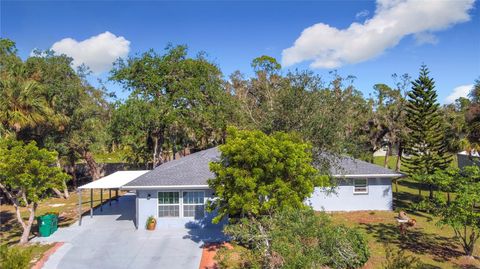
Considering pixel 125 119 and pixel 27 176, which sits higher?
pixel 125 119

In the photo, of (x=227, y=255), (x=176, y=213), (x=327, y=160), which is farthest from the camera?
(x=327, y=160)

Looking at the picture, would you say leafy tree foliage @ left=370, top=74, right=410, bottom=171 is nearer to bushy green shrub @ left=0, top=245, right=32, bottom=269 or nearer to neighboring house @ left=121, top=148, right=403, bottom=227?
neighboring house @ left=121, top=148, right=403, bottom=227

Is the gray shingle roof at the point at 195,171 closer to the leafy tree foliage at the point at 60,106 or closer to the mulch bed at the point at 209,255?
the mulch bed at the point at 209,255

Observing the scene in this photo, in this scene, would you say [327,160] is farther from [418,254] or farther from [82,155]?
[82,155]

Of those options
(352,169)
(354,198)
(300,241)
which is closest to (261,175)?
(300,241)

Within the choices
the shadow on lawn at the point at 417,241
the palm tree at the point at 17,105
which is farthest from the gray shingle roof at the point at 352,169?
the palm tree at the point at 17,105

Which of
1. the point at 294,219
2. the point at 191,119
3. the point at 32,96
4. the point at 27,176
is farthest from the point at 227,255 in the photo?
the point at 191,119
